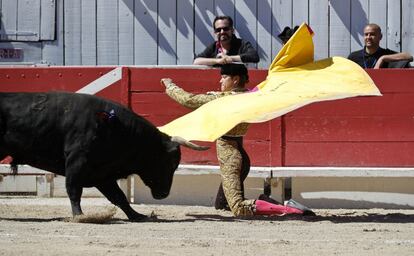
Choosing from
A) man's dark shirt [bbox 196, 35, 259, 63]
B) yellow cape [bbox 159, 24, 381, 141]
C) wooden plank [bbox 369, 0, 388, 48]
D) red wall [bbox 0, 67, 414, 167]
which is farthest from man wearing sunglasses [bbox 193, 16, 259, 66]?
wooden plank [bbox 369, 0, 388, 48]

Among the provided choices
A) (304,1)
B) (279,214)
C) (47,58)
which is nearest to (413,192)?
(279,214)

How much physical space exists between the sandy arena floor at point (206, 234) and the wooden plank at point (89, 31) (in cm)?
275

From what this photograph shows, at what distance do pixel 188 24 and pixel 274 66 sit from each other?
281cm

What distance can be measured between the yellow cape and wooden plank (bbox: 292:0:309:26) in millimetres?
2585

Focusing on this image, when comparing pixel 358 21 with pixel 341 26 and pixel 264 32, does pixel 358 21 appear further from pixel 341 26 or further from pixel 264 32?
pixel 264 32

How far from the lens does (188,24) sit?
10555 mm

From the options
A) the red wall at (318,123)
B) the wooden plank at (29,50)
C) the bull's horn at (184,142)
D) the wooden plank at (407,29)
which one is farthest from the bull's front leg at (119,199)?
the wooden plank at (407,29)

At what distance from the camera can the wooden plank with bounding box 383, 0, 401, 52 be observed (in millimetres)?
10336

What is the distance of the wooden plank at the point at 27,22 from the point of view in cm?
1078

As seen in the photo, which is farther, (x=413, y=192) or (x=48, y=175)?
(x=48, y=175)

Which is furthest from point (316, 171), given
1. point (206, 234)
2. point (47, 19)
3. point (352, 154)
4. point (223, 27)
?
point (47, 19)

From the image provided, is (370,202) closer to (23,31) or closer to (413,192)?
(413,192)

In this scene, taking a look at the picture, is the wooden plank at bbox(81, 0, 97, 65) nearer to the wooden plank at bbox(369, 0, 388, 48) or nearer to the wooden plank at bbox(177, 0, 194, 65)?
the wooden plank at bbox(177, 0, 194, 65)

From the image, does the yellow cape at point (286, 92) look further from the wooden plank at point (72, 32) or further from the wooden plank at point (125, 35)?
the wooden plank at point (72, 32)
